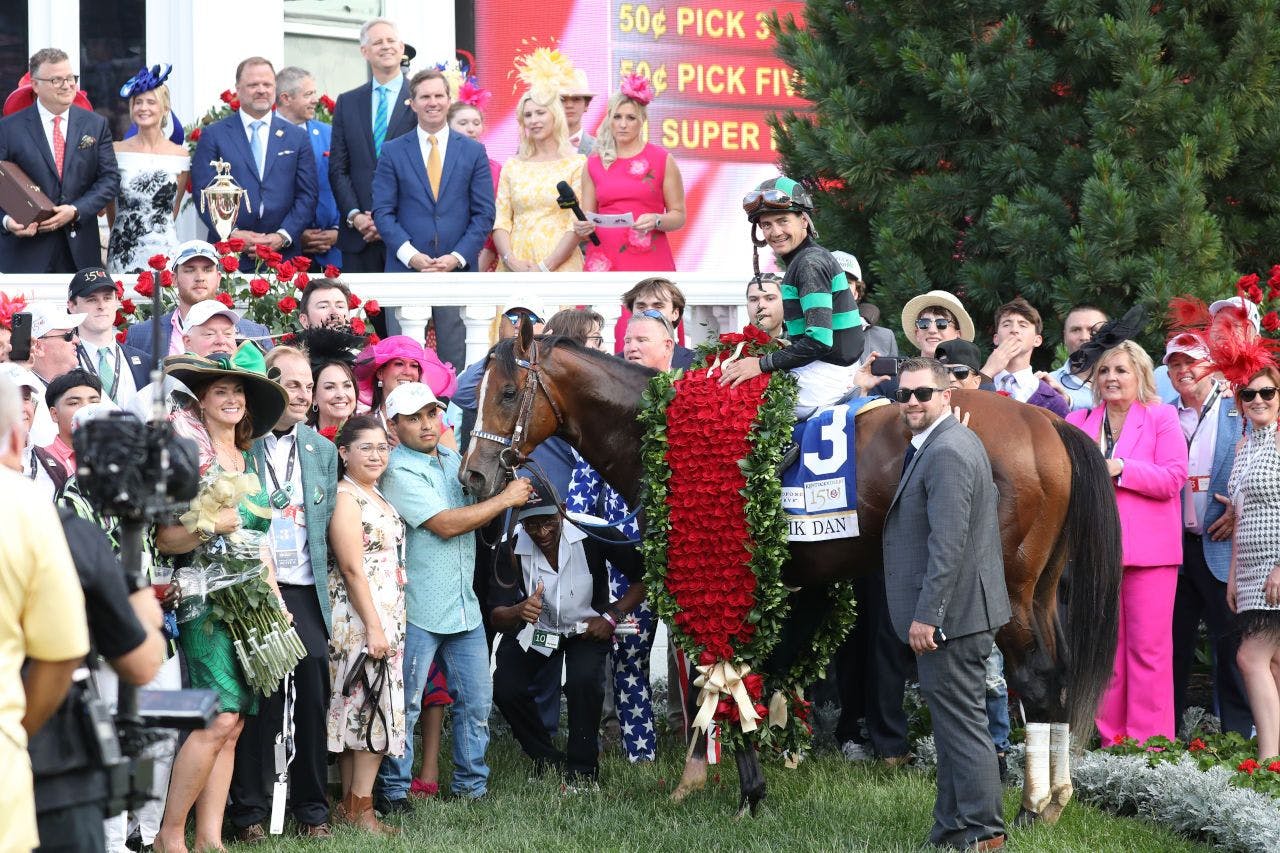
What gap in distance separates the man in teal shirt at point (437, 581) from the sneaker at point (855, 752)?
1.97 metres

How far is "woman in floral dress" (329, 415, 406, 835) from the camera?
688cm

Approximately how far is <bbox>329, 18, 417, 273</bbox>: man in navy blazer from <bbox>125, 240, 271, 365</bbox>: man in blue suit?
90.9 inches

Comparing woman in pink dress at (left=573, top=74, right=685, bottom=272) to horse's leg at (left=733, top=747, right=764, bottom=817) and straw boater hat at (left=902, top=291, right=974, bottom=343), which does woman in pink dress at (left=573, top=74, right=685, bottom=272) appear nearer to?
straw boater hat at (left=902, top=291, right=974, bottom=343)

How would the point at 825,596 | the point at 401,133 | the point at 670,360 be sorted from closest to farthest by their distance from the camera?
the point at 825,596, the point at 670,360, the point at 401,133

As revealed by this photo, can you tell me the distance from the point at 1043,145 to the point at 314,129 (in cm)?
488

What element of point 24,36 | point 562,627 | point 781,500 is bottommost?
point 562,627

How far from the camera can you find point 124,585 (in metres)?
3.75

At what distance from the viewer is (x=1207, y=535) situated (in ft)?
27.1

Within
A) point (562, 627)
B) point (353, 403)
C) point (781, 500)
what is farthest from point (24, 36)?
point (781, 500)

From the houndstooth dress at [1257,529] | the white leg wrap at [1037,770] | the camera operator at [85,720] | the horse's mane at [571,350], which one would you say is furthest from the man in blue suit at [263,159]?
the camera operator at [85,720]

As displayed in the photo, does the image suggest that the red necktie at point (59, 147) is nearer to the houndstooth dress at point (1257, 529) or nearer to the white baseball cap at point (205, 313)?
the white baseball cap at point (205, 313)

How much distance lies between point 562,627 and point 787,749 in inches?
48.5

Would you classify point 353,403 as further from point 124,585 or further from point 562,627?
point 124,585

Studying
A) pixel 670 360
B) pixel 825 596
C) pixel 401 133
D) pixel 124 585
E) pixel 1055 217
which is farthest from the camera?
pixel 401 133
